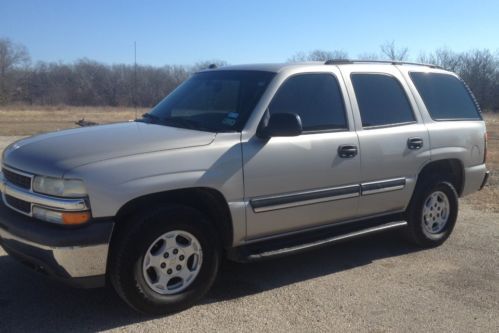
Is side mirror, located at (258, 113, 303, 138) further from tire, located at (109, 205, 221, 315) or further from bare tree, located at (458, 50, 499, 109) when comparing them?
bare tree, located at (458, 50, 499, 109)

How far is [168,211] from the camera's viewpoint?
382 cm

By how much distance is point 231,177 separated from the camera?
160 inches

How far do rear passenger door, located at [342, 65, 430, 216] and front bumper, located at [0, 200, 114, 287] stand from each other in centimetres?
→ 251

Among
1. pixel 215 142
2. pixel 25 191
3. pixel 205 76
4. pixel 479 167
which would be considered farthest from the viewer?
pixel 479 167

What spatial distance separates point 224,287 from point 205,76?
6.97 ft

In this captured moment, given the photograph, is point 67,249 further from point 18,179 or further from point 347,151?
point 347,151

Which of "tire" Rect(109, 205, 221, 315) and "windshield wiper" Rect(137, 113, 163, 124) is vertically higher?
"windshield wiper" Rect(137, 113, 163, 124)

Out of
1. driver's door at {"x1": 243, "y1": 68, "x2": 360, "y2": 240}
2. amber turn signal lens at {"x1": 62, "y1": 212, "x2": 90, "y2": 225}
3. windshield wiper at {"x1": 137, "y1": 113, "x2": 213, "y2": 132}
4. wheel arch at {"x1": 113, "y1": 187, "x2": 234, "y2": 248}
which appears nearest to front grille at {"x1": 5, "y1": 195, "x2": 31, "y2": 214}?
amber turn signal lens at {"x1": 62, "y1": 212, "x2": 90, "y2": 225}

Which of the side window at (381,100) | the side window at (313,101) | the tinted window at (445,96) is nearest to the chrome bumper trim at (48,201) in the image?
the side window at (313,101)

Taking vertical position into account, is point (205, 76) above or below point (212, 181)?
above

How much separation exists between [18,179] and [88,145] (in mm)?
583

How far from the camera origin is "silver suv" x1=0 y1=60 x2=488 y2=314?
3.56 m

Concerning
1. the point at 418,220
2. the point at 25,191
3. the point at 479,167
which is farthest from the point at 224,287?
the point at 479,167

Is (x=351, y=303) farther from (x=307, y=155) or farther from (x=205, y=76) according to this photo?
(x=205, y=76)
